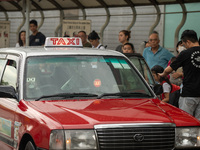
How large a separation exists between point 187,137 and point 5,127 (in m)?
2.17

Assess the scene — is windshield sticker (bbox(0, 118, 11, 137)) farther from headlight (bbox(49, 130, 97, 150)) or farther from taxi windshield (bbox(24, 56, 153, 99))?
headlight (bbox(49, 130, 97, 150))

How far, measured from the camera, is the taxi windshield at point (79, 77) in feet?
19.7

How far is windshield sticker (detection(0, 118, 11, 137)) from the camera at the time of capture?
19.8ft

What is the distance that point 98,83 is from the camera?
6.20m

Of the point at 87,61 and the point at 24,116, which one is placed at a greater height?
the point at 87,61

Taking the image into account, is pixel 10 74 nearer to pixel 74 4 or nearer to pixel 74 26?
pixel 74 26

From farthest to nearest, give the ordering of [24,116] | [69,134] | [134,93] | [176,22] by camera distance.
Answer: [176,22], [134,93], [24,116], [69,134]

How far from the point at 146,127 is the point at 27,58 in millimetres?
1962

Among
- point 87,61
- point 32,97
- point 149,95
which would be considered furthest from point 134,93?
point 32,97

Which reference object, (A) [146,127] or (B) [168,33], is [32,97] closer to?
(A) [146,127]

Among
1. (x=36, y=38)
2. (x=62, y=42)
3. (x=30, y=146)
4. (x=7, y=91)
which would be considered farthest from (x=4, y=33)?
(x=30, y=146)

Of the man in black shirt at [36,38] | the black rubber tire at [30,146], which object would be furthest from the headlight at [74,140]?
the man in black shirt at [36,38]

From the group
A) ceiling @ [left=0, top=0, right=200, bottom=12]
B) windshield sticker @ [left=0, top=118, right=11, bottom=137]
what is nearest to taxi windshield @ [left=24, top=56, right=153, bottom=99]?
windshield sticker @ [left=0, top=118, right=11, bottom=137]

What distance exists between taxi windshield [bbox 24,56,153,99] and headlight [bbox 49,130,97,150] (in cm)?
108
